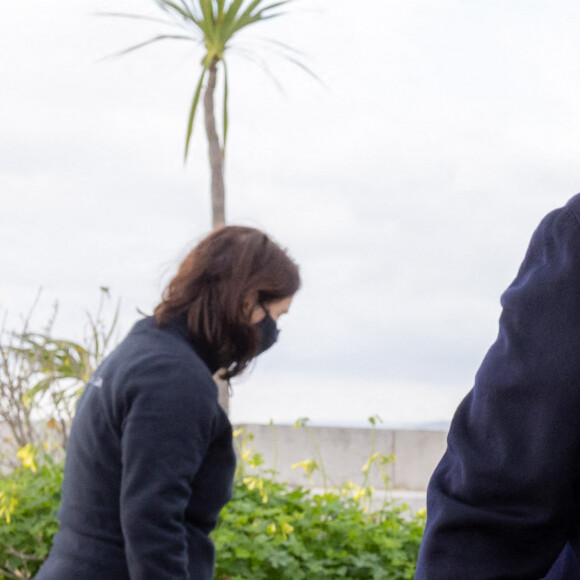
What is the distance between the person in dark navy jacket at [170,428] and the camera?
6.25ft

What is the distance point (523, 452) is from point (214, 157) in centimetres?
614

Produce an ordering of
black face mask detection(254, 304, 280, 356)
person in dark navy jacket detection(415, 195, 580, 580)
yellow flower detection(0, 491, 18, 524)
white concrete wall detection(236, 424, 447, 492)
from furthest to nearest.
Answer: white concrete wall detection(236, 424, 447, 492)
yellow flower detection(0, 491, 18, 524)
black face mask detection(254, 304, 280, 356)
person in dark navy jacket detection(415, 195, 580, 580)

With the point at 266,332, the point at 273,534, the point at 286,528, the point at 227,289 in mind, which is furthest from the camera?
the point at 273,534

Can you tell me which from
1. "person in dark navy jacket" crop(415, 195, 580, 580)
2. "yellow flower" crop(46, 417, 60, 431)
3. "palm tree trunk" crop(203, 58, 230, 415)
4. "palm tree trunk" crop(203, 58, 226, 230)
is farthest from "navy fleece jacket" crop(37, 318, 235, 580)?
"palm tree trunk" crop(203, 58, 226, 230)

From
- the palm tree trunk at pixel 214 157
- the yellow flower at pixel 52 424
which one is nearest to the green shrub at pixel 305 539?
the yellow flower at pixel 52 424

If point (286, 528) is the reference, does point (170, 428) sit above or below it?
above

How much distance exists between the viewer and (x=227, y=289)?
2.16 metres

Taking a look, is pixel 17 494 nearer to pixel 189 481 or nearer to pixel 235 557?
pixel 235 557

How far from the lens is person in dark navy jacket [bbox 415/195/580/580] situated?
2.46 feet

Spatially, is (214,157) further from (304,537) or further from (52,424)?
(304,537)

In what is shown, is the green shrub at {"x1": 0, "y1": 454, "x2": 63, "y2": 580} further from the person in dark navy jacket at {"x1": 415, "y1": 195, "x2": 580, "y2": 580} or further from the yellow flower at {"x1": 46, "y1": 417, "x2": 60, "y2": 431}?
the person in dark navy jacket at {"x1": 415, "y1": 195, "x2": 580, "y2": 580}

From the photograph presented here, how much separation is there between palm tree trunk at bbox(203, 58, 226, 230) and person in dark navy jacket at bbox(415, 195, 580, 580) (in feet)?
18.8

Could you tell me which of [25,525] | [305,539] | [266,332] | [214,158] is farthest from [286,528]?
[214,158]

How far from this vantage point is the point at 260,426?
913 centimetres
